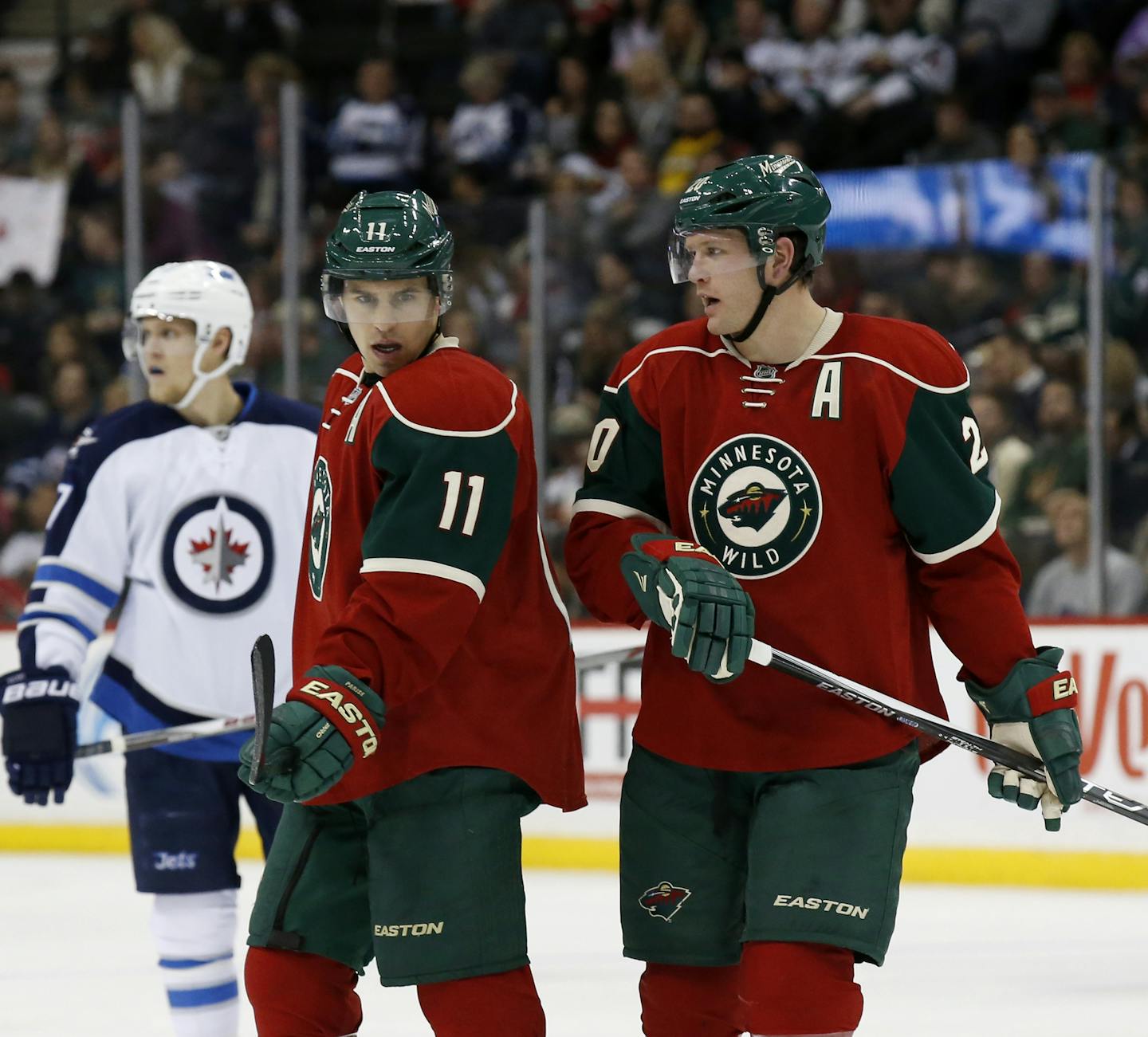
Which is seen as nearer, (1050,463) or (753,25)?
(1050,463)

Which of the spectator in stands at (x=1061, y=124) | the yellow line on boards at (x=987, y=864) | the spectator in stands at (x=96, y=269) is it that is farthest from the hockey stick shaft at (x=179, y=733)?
the spectator in stands at (x=1061, y=124)

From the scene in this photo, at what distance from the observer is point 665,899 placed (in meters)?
2.45

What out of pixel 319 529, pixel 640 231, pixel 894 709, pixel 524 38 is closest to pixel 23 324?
pixel 640 231

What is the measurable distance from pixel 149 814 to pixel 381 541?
1.12m

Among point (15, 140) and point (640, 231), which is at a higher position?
point (15, 140)

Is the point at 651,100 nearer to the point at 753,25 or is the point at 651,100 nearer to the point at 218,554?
the point at 753,25

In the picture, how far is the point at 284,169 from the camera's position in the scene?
22.0 ft

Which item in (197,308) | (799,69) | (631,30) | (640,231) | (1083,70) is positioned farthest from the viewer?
(631,30)

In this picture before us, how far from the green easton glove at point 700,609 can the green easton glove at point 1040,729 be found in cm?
35

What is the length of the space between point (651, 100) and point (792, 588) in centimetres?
551

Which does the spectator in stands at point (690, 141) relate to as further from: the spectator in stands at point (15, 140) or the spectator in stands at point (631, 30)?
the spectator in stands at point (15, 140)

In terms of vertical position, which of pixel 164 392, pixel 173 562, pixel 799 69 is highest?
pixel 799 69

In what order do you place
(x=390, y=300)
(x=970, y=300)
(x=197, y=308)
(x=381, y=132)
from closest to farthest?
(x=390, y=300)
(x=197, y=308)
(x=970, y=300)
(x=381, y=132)

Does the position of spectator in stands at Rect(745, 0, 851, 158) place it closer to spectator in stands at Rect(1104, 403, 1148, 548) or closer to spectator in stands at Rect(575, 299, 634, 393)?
spectator in stands at Rect(575, 299, 634, 393)
